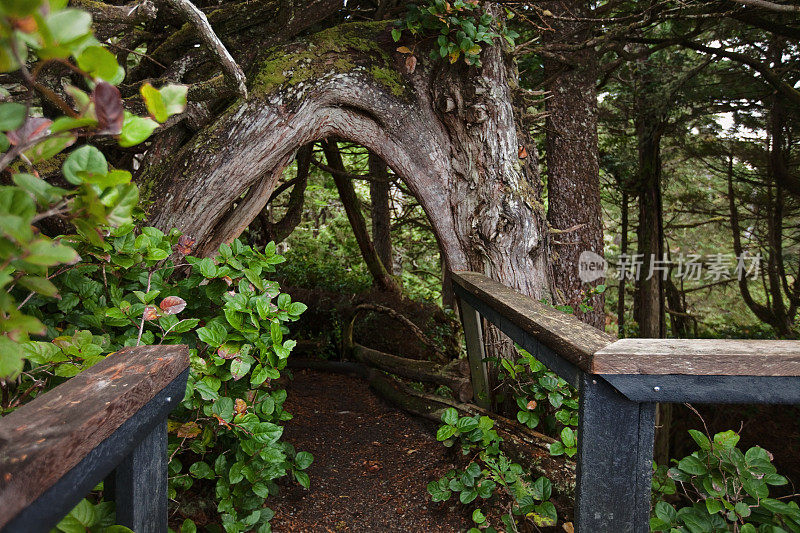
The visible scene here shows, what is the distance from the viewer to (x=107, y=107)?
776mm

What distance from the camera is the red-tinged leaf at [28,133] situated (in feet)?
2.56

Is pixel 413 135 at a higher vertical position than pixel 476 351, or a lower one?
higher

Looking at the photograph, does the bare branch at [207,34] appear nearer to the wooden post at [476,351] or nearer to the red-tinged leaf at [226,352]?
the red-tinged leaf at [226,352]

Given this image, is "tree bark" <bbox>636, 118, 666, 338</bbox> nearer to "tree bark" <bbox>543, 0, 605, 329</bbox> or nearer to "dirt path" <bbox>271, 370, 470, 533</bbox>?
"tree bark" <bbox>543, 0, 605, 329</bbox>

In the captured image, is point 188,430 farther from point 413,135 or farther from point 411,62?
point 411,62

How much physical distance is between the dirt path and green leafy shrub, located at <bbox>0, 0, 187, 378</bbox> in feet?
7.33

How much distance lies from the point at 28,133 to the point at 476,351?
9.58 feet

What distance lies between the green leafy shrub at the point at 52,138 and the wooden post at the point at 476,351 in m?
2.70

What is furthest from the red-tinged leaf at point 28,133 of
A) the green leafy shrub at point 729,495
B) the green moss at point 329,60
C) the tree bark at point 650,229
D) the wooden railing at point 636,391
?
the tree bark at point 650,229

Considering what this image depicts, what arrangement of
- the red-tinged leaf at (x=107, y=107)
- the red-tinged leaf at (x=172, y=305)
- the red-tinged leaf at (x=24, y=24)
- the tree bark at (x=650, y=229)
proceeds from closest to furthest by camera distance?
the red-tinged leaf at (x=24, y=24), the red-tinged leaf at (x=107, y=107), the red-tinged leaf at (x=172, y=305), the tree bark at (x=650, y=229)

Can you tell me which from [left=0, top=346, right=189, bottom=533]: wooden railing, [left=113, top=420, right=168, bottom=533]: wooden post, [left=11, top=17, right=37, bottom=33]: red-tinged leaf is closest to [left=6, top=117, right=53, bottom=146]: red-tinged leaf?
[left=11, top=17, right=37, bottom=33]: red-tinged leaf

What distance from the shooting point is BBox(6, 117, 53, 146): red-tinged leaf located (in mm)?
781

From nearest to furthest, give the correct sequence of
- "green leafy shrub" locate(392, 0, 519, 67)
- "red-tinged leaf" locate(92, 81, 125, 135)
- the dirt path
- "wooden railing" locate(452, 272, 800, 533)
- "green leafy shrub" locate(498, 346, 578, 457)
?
"red-tinged leaf" locate(92, 81, 125, 135)
"wooden railing" locate(452, 272, 800, 533)
"green leafy shrub" locate(498, 346, 578, 457)
the dirt path
"green leafy shrub" locate(392, 0, 519, 67)

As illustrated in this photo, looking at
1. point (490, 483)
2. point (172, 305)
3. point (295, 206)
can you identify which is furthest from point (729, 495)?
point (295, 206)
